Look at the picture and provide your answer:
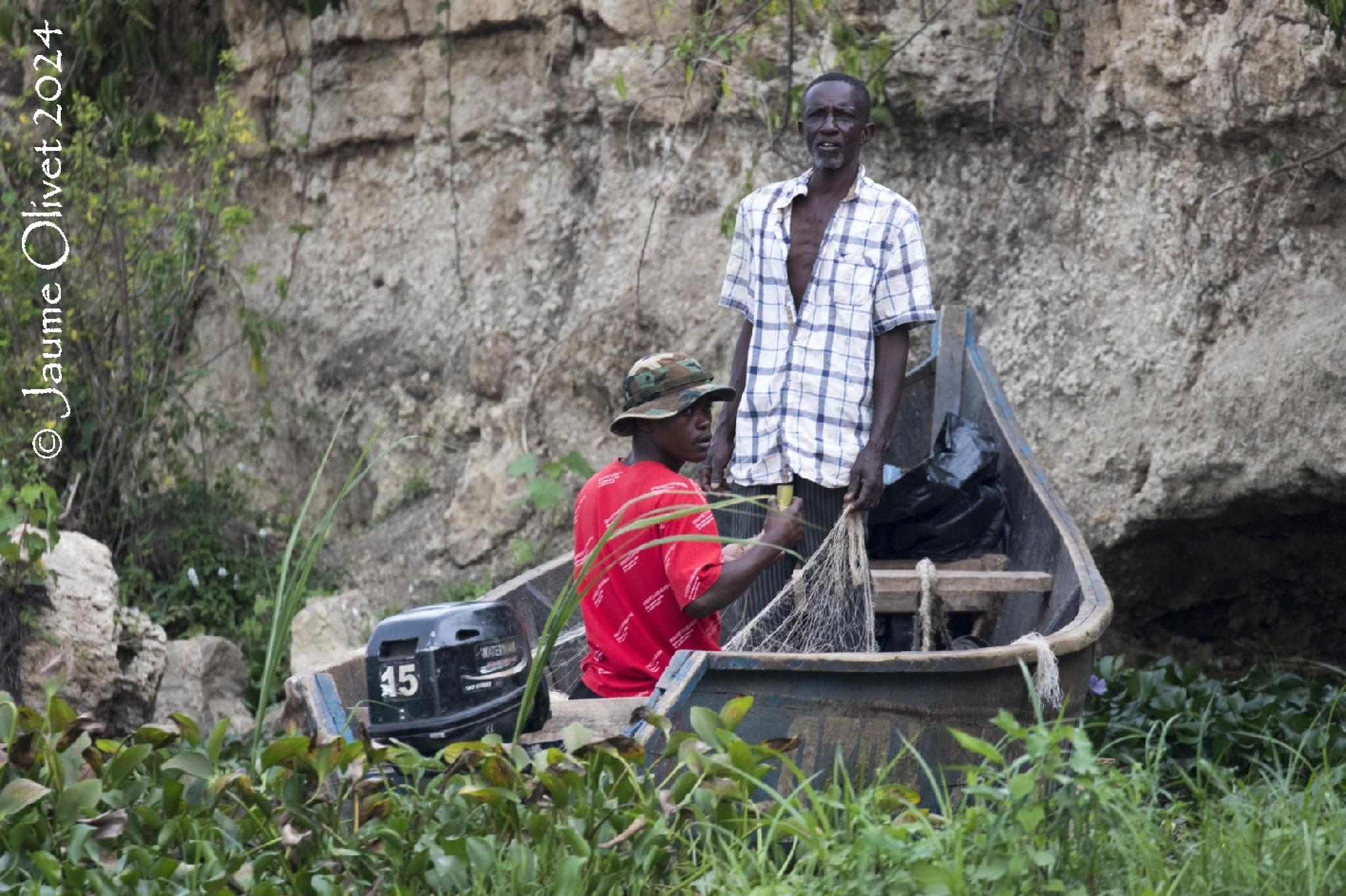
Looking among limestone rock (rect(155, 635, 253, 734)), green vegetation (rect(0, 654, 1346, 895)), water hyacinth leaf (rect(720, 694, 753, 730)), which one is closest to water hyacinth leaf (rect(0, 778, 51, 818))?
green vegetation (rect(0, 654, 1346, 895))

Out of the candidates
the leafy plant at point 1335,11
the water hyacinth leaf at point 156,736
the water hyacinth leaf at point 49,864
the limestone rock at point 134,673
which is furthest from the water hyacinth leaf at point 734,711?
the limestone rock at point 134,673

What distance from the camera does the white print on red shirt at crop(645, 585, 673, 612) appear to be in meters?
3.43

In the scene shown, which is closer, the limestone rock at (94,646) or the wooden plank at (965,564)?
the wooden plank at (965,564)

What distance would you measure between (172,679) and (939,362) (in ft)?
10.8

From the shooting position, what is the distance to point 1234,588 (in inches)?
263

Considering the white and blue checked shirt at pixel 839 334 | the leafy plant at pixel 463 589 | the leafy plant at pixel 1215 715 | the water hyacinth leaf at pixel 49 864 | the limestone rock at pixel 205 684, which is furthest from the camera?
the leafy plant at pixel 463 589

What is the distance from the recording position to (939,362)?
5.94 m

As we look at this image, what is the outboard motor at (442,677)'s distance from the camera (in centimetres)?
289

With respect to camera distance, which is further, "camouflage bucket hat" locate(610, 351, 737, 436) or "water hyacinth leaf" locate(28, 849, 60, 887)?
"camouflage bucket hat" locate(610, 351, 737, 436)

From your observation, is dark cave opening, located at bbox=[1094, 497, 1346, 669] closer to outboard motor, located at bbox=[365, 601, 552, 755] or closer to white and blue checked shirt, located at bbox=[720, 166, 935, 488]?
white and blue checked shirt, located at bbox=[720, 166, 935, 488]

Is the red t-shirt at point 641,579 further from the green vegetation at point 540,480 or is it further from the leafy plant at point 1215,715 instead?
the green vegetation at point 540,480

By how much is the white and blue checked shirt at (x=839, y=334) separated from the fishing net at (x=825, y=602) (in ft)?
0.57

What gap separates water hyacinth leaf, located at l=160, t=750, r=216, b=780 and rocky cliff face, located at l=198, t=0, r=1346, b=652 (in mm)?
4585

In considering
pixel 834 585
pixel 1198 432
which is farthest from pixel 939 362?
pixel 834 585
